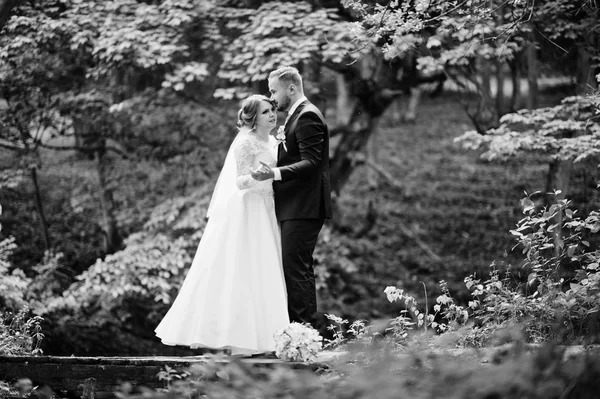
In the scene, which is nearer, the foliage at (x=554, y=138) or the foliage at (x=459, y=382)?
the foliage at (x=459, y=382)

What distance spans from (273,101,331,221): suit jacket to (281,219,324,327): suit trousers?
0.08m

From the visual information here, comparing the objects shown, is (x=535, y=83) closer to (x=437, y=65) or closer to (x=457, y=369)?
(x=437, y=65)

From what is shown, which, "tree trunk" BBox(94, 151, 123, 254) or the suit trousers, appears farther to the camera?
"tree trunk" BBox(94, 151, 123, 254)

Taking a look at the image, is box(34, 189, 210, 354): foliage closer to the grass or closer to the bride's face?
the grass

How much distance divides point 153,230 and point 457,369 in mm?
7782

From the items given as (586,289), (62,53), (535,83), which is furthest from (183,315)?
(535,83)

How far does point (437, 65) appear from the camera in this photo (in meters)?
9.36

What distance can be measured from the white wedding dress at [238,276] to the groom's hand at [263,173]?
18 centimetres

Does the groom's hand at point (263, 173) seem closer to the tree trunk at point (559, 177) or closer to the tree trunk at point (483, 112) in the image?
the tree trunk at point (559, 177)

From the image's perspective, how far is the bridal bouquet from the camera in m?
4.75

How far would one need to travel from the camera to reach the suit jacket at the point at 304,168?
5.37 metres

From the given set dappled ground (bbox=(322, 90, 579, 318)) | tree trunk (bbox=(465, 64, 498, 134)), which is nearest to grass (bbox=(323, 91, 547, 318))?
dappled ground (bbox=(322, 90, 579, 318))

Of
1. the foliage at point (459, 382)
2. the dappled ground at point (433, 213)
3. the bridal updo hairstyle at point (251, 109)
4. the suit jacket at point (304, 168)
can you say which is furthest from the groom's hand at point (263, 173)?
the dappled ground at point (433, 213)

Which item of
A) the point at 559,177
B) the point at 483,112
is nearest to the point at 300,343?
the point at 559,177
